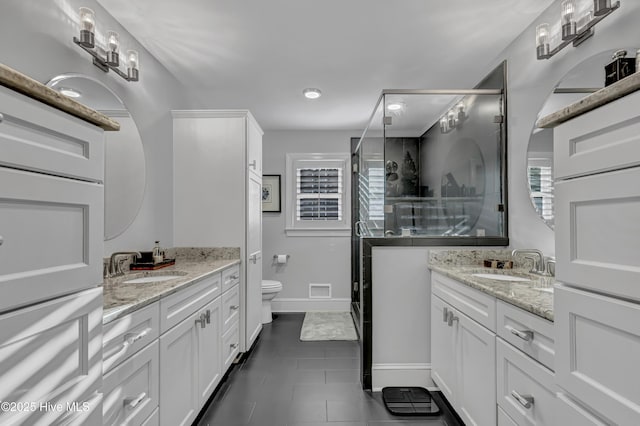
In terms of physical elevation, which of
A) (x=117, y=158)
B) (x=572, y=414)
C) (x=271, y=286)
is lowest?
(x=271, y=286)

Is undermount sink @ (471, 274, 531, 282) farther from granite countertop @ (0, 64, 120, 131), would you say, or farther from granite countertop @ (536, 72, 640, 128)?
granite countertop @ (0, 64, 120, 131)

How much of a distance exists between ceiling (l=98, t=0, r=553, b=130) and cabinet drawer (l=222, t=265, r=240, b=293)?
5.62 ft

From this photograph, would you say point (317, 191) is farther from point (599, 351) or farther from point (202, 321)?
point (599, 351)

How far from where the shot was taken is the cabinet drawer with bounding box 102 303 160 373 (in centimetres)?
116

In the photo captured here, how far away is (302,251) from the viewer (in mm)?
4652

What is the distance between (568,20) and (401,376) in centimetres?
246

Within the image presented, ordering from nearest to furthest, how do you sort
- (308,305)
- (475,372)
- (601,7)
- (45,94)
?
(45,94) < (601,7) < (475,372) < (308,305)

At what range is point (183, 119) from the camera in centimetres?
299

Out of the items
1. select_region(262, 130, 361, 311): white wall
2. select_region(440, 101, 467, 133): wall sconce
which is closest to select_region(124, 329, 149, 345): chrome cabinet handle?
select_region(440, 101, 467, 133): wall sconce

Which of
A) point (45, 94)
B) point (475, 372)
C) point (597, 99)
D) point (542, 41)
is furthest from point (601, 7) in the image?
point (45, 94)

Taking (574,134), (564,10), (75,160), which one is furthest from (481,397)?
(564,10)

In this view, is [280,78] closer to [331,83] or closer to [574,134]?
[331,83]

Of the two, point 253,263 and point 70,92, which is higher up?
point 70,92

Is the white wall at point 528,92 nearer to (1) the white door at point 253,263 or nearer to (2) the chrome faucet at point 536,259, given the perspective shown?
(2) the chrome faucet at point 536,259
